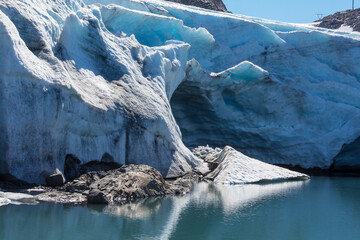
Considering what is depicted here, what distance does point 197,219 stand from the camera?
23.2ft

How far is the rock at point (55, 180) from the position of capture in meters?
8.09

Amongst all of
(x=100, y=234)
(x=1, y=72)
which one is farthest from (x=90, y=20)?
(x=100, y=234)

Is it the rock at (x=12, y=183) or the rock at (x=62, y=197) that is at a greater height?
the rock at (x=12, y=183)

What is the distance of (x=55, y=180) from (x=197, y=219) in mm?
2572

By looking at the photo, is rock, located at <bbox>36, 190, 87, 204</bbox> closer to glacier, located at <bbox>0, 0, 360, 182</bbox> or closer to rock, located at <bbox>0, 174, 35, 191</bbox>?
rock, located at <bbox>0, 174, 35, 191</bbox>

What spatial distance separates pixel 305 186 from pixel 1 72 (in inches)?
292

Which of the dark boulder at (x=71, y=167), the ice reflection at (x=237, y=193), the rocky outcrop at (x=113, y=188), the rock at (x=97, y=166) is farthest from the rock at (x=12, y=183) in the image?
the ice reflection at (x=237, y=193)

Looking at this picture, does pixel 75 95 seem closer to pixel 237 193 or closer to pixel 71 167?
pixel 71 167

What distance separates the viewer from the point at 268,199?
9.23m

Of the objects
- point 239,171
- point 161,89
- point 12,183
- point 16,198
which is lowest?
point 16,198

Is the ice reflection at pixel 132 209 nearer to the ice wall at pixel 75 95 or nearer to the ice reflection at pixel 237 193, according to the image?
the ice reflection at pixel 237 193

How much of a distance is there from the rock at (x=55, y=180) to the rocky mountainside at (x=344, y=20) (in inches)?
1015

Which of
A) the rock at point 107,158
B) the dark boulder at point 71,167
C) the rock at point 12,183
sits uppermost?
the rock at point 107,158

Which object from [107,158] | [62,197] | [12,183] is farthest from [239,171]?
[12,183]
